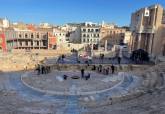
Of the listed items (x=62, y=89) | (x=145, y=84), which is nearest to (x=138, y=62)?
(x=145, y=84)

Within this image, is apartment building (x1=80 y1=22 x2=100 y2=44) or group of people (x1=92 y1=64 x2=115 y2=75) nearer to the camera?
group of people (x1=92 y1=64 x2=115 y2=75)

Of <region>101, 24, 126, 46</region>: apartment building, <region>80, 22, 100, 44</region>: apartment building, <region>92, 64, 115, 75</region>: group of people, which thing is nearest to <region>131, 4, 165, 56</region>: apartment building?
<region>92, 64, 115, 75</region>: group of people

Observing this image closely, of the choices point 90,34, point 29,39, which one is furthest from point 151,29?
point 29,39

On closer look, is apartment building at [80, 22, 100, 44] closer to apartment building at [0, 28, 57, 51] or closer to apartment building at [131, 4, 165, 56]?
apartment building at [0, 28, 57, 51]

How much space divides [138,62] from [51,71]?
1714cm

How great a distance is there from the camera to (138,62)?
126 ft

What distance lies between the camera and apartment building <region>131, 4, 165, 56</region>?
139 ft

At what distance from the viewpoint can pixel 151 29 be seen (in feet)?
141

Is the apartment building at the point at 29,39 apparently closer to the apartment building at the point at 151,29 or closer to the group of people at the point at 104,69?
the apartment building at the point at 151,29

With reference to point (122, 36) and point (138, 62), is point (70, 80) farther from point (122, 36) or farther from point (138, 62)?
point (122, 36)

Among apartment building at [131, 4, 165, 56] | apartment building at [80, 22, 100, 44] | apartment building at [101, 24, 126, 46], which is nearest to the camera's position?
apartment building at [131, 4, 165, 56]

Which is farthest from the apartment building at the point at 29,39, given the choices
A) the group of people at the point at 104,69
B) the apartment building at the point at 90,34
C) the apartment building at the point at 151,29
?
the group of people at the point at 104,69

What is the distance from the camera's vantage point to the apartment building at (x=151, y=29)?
Result: 4244cm

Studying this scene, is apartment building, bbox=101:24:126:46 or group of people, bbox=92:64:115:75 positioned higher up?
apartment building, bbox=101:24:126:46
